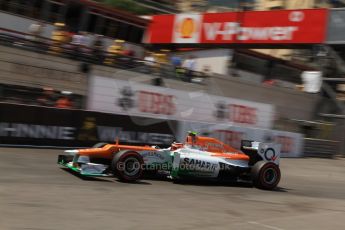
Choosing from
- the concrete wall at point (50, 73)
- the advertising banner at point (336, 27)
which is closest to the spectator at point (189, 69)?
the concrete wall at point (50, 73)

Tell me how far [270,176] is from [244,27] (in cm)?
2015

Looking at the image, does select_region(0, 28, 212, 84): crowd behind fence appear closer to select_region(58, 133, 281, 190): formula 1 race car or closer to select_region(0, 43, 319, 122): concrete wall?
select_region(0, 43, 319, 122): concrete wall

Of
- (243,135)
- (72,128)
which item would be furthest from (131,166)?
(243,135)

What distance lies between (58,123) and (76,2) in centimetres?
1457

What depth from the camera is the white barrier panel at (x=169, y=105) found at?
16797 mm

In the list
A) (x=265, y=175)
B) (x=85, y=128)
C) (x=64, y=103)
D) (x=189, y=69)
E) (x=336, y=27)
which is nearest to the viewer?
(x=265, y=175)

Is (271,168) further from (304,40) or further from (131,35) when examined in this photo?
(131,35)

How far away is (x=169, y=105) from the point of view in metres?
19.1

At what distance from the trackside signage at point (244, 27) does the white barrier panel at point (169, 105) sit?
7334 millimetres

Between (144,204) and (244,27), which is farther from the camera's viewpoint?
(244,27)

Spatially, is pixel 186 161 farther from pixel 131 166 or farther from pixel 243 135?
pixel 243 135

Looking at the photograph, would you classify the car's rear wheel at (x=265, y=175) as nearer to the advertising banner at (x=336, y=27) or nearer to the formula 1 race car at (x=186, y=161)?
the formula 1 race car at (x=186, y=161)

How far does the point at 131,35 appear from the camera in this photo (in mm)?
32625

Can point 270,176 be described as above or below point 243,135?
below
